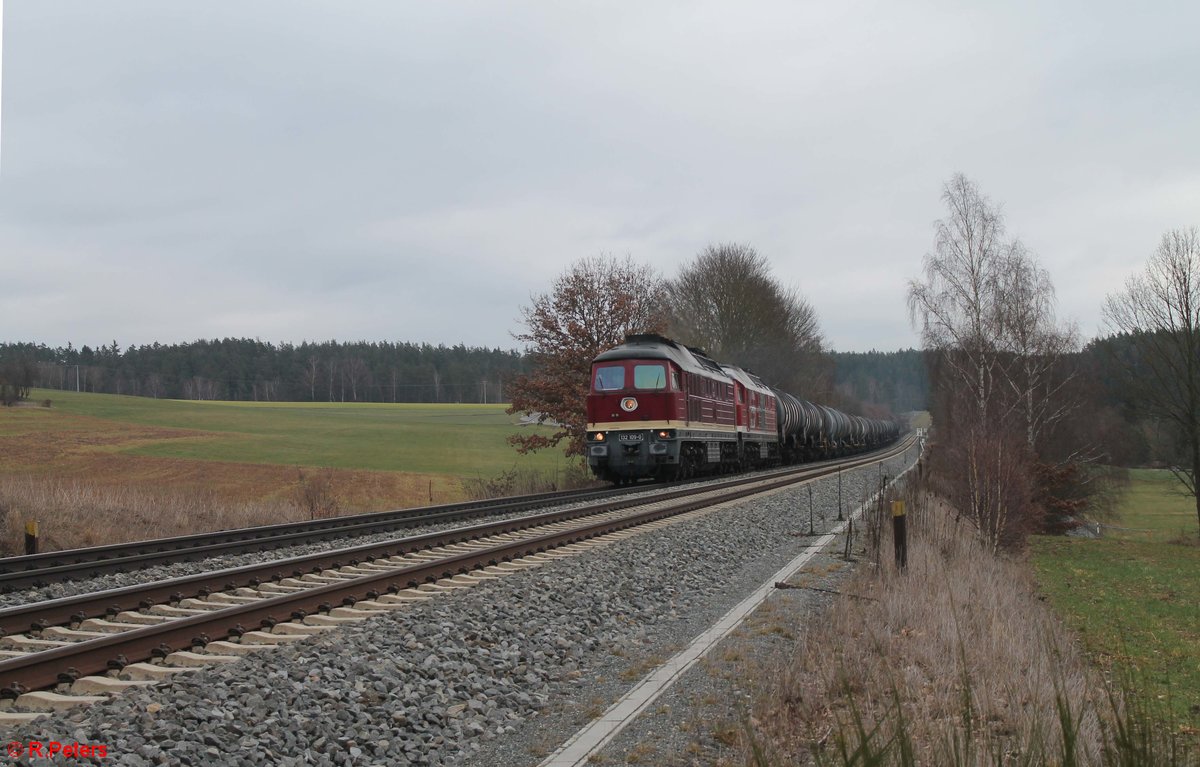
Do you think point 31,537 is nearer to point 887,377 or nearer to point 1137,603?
point 1137,603

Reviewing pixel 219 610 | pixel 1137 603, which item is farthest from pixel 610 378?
pixel 219 610

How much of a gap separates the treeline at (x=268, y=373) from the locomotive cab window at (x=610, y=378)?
323ft

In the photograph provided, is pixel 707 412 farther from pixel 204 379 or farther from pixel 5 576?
pixel 204 379

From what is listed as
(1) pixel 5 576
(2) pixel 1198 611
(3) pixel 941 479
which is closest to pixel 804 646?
(1) pixel 5 576

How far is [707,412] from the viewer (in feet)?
86.7

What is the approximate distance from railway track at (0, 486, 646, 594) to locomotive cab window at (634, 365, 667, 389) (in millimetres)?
6105

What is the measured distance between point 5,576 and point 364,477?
25.7 m

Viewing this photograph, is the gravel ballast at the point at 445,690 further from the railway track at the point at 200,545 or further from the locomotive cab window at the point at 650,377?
the locomotive cab window at the point at 650,377

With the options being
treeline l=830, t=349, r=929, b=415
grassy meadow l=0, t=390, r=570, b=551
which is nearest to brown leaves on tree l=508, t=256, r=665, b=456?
grassy meadow l=0, t=390, r=570, b=551

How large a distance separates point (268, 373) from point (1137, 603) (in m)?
123

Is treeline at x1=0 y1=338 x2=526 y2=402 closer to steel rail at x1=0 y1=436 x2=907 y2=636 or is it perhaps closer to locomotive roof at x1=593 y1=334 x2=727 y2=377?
locomotive roof at x1=593 y1=334 x2=727 y2=377

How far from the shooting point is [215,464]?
124ft

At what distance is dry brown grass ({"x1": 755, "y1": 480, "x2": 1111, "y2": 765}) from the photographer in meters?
4.12

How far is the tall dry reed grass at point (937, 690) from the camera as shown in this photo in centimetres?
333
